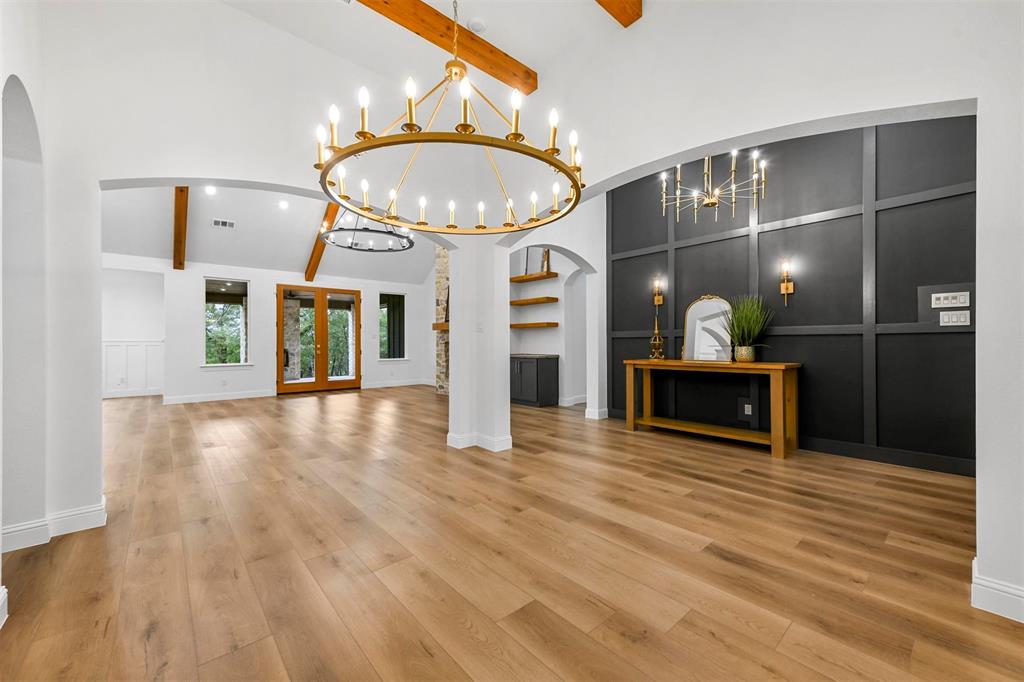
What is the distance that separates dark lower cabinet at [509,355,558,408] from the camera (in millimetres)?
7480

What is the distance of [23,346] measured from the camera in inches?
94.3

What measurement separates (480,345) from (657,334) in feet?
7.87

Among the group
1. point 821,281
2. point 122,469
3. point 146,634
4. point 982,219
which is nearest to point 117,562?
point 146,634

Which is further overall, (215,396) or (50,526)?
(215,396)

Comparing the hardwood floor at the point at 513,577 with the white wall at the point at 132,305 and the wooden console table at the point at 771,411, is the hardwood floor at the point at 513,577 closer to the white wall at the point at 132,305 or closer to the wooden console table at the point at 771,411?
the wooden console table at the point at 771,411

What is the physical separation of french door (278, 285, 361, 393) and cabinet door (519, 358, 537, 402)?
15.0 ft

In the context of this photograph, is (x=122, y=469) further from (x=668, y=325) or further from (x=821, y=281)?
(x=821, y=281)

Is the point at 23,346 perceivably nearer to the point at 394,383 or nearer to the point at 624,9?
the point at 624,9

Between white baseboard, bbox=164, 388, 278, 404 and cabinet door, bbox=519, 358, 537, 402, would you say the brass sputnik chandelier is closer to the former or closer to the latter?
cabinet door, bbox=519, 358, 537, 402

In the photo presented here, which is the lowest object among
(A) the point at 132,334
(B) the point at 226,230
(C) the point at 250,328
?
(A) the point at 132,334

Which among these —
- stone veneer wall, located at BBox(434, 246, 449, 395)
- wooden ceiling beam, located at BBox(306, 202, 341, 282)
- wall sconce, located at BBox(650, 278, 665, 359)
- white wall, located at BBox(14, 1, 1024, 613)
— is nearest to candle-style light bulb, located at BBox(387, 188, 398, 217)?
white wall, located at BBox(14, 1, 1024, 613)

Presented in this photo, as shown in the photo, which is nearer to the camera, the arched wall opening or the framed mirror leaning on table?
the arched wall opening

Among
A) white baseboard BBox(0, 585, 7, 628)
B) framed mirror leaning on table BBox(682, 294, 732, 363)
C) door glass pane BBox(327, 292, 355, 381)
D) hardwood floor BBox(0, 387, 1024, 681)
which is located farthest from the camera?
door glass pane BBox(327, 292, 355, 381)

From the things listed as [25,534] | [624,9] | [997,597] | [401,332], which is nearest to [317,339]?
[401,332]
